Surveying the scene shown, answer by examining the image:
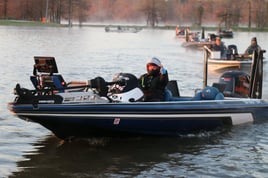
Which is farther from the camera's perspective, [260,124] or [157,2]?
[157,2]

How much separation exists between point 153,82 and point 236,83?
4.14m

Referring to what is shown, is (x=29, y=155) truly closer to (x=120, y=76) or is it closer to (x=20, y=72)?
(x=120, y=76)

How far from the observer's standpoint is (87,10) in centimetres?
15412

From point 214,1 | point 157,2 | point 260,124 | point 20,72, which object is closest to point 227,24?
point 214,1

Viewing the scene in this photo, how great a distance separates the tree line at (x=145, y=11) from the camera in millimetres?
130375

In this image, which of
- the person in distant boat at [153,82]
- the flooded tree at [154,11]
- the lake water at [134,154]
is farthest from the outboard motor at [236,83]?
the flooded tree at [154,11]

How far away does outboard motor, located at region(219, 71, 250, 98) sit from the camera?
15578mm

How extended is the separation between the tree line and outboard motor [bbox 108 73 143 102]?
10959 centimetres

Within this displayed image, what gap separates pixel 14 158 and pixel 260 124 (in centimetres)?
597

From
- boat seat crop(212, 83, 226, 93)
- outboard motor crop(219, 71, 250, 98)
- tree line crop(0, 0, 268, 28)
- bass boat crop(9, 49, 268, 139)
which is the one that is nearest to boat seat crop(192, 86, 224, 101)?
bass boat crop(9, 49, 268, 139)

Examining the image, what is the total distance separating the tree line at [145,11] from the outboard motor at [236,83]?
10643 centimetres

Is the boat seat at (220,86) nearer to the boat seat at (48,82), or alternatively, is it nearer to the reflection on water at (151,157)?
the reflection on water at (151,157)

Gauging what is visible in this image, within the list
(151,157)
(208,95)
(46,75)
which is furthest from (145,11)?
(151,157)

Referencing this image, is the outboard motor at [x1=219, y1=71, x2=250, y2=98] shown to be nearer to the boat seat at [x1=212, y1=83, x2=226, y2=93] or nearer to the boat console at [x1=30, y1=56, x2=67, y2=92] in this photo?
the boat seat at [x1=212, y1=83, x2=226, y2=93]
